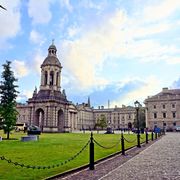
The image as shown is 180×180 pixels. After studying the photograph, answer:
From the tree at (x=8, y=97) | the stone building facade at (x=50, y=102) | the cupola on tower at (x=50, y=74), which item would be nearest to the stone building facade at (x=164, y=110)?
the stone building facade at (x=50, y=102)

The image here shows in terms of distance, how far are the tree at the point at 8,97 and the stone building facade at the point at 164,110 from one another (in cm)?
6805

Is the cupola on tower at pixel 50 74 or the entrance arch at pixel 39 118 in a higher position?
the cupola on tower at pixel 50 74

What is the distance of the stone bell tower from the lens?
65.9m

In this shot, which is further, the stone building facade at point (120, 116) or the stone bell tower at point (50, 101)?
the stone building facade at point (120, 116)

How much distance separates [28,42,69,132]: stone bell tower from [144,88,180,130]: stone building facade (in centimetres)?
3776

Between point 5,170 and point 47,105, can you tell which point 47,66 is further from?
point 5,170

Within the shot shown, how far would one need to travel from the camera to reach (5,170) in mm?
9922

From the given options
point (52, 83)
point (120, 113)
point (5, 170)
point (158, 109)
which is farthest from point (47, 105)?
point (120, 113)

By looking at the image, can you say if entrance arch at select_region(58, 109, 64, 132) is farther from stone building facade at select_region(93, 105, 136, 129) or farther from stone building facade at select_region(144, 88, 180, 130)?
stone building facade at select_region(93, 105, 136, 129)

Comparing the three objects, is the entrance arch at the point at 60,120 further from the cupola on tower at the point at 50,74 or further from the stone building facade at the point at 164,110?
the stone building facade at the point at 164,110

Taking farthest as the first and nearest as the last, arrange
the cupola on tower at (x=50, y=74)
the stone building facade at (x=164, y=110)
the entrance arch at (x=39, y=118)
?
the stone building facade at (x=164, y=110), the cupola on tower at (x=50, y=74), the entrance arch at (x=39, y=118)

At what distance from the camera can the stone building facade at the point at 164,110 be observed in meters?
92.4

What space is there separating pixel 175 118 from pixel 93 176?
88.1 m

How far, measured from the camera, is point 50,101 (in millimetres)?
65875
